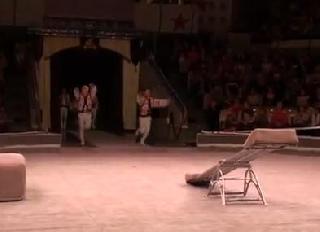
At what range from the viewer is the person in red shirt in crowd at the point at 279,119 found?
1797cm

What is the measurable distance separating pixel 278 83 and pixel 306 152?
15.4 feet

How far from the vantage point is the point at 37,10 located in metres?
21.1

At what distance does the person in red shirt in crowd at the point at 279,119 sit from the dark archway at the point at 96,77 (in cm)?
469

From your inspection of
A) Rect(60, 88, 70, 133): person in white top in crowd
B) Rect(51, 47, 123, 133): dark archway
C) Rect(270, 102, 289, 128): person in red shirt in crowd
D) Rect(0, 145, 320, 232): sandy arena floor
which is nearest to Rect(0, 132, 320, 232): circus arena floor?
Rect(0, 145, 320, 232): sandy arena floor

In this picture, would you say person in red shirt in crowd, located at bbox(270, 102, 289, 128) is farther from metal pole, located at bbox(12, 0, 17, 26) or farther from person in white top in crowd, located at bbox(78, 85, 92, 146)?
metal pole, located at bbox(12, 0, 17, 26)

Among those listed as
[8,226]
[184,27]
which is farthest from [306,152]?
[8,226]

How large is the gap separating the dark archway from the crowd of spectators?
94.1 inches

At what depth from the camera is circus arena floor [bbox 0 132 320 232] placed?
345 inches

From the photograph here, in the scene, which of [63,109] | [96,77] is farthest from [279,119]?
[96,77]

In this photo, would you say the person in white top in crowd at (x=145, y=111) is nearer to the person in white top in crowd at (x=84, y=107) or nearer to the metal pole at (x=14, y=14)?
the person in white top in crowd at (x=84, y=107)

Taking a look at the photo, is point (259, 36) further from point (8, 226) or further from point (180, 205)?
point (8, 226)

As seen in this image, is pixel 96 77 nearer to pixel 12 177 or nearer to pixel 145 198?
pixel 145 198

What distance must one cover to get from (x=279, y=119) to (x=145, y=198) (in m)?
8.16


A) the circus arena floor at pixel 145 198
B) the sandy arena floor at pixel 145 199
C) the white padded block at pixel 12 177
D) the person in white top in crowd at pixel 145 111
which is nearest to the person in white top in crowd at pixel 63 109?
the person in white top in crowd at pixel 145 111
